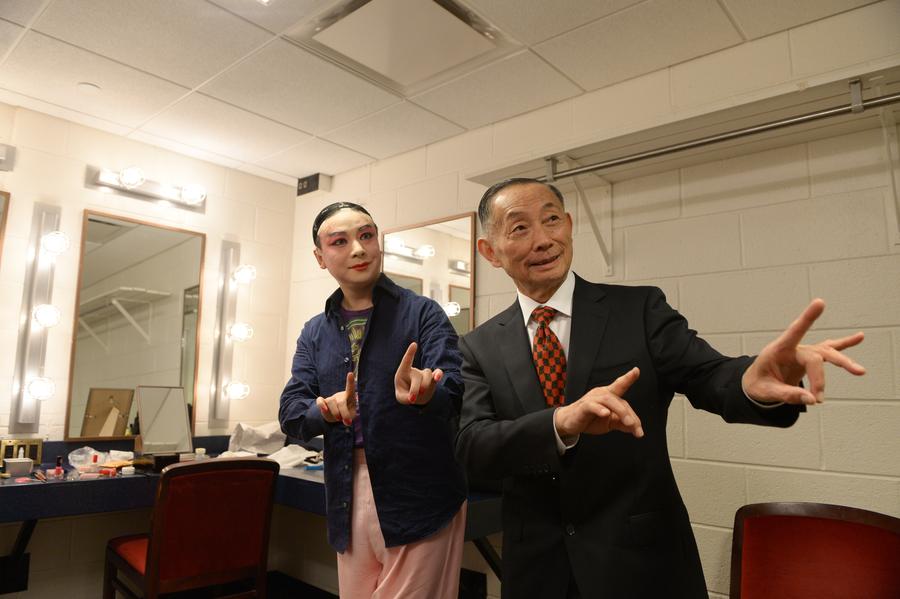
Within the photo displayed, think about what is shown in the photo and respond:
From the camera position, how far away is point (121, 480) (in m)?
2.71

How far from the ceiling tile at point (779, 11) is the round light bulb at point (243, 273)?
2.90 m

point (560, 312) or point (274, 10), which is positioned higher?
point (274, 10)

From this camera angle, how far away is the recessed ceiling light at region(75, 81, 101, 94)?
286 centimetres

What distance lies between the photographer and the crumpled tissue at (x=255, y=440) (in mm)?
3539

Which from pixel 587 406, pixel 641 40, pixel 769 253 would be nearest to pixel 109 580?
pixel 587 406

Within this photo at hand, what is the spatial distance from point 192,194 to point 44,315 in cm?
104

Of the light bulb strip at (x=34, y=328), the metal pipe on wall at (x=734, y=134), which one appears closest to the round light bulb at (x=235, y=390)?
the light bulb strip at (x=34, y=328)

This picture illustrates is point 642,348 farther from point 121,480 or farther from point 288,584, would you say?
point 288,584

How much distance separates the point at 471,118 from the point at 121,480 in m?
2.35

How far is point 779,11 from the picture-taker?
2215 mm

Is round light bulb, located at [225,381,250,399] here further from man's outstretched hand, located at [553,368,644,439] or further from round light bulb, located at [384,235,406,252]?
man's outstretched hand, located at [553,368,644,439]

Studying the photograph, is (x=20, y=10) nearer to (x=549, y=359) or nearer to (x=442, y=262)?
(x=442, y=262)

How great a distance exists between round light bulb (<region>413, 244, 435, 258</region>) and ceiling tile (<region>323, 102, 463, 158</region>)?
23.7 inches

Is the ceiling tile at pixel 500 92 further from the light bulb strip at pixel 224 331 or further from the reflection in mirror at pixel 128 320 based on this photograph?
the reflection in mirror at pixel 128 320
